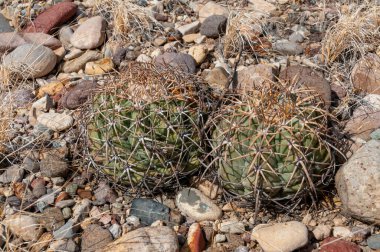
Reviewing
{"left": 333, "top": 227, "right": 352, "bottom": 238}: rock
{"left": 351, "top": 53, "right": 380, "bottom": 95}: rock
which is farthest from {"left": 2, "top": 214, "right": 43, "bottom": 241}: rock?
{"left": 351, "top": 53, "right": 380, "bottom": 95}: rock

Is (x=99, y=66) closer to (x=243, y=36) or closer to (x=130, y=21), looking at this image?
(x=130, y=21)

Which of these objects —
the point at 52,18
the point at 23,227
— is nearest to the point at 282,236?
the point at 23,227

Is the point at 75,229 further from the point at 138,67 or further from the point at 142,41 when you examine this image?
the point at 142,41

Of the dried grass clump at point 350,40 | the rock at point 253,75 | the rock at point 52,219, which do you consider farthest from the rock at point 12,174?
the dried grass clump at point 350,40

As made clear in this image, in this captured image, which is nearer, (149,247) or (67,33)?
(149,247)

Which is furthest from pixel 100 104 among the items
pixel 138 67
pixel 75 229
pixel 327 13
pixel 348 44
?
pixel 327 13

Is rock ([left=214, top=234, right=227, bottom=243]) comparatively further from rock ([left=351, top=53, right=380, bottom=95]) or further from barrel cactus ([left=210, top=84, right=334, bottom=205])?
rock ([left=351, top=53, right=380, bottom=95])
